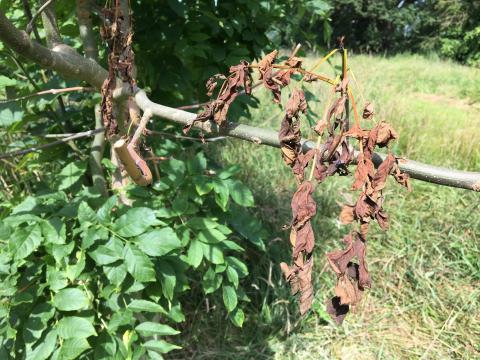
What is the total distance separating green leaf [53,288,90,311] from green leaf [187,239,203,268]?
1.11 ft

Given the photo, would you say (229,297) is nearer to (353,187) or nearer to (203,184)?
(203,184)

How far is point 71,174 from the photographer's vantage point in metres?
1.50

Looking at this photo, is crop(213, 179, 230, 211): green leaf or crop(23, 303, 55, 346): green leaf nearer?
crop(23, 303, 55, 346): green leaf

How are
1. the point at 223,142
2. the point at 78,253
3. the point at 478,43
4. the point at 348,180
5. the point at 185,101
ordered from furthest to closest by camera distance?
the point at 478,43 → the point at 223,142 → the point at 348,180 → the point at 185,101 → the point at 78,253

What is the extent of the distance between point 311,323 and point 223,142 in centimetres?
180

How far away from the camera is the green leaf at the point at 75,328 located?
119cm

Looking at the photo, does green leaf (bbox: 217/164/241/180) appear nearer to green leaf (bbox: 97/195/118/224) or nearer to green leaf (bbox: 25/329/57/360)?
green leaf (bbox: 97/195/118/224)

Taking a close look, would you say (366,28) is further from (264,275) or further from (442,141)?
(264,275)

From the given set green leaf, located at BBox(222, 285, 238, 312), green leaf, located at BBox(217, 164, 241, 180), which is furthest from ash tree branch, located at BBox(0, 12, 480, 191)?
green leaf, located at BBox(222, 285, 238, 312)

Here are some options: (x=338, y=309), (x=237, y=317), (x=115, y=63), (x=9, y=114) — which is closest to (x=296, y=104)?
(x=338, y=309)

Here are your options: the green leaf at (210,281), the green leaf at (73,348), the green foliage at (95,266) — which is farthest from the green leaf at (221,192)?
the green leaf at (73,348)

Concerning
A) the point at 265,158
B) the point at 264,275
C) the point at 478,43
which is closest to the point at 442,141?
the point at 265,158

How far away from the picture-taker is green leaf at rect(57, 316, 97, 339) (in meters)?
1.19

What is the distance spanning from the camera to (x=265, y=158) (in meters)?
3.51
